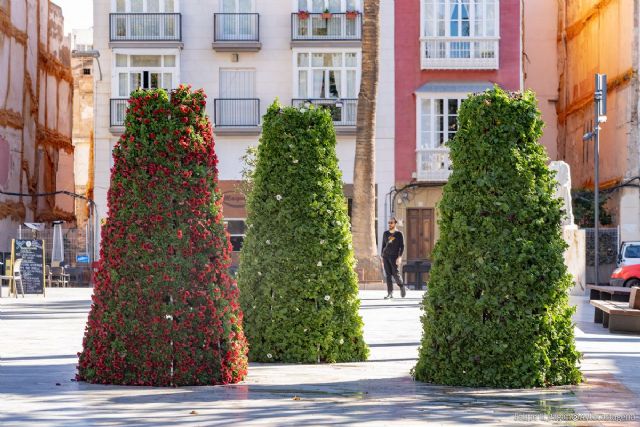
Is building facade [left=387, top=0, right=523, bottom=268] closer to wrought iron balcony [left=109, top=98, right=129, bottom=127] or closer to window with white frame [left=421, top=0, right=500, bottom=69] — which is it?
window with white frame [left=421, top=0, right=500, bottom=69]

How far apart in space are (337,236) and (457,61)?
3362 centimetres

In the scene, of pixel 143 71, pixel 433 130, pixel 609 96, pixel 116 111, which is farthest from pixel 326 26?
pixel 609 96

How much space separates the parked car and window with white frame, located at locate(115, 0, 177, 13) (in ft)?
57.3

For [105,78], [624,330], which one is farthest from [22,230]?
[624,330]

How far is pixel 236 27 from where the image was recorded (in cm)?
4681

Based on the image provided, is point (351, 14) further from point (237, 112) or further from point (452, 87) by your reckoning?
point (237, 112)

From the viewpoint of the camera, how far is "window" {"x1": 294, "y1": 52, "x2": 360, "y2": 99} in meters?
46.6

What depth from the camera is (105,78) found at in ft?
152

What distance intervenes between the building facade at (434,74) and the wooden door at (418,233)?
0.11 ft

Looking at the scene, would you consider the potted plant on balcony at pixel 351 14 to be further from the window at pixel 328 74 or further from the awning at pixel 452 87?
the awning at pixel 452 87

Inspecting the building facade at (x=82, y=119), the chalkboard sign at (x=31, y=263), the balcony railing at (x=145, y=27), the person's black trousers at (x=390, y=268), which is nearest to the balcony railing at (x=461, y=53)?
the balcony railing at (x=145, y=27)

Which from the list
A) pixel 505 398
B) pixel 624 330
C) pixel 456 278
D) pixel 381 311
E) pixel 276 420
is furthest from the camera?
pixel 381 311

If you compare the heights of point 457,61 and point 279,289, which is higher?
Answer: point 457,61

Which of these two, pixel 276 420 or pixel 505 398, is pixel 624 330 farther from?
pixel 276 420
